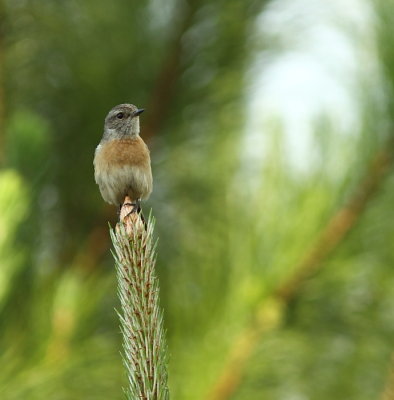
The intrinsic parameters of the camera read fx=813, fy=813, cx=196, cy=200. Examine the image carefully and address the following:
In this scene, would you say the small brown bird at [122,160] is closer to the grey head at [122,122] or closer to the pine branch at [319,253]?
the grey head at [122,122]

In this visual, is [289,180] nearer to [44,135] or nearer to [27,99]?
[44,135]

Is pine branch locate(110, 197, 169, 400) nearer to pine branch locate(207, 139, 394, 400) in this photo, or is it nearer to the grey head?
pine branch locate(207, 139, 394, 400)

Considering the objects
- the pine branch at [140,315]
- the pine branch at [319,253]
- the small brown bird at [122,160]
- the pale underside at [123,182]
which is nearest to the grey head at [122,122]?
the small brown bird at [122,160]

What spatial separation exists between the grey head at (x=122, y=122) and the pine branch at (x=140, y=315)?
151 centimetres

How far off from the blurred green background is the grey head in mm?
188

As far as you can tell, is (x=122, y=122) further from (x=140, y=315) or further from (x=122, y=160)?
(x=140, y=315)

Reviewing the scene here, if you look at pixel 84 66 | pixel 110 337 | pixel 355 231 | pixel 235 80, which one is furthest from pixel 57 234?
pixel 355 231

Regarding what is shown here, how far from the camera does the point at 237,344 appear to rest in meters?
3.14

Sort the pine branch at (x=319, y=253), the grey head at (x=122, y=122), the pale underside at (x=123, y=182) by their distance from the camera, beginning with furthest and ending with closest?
the grey head at (x=122, y=122)
the pale underside at (x=123, y=182)
the pine branch at (x=319, y=253)

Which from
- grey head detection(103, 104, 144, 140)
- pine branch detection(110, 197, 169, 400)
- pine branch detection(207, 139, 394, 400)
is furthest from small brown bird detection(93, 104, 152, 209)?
pine branch detection(110, 197, 169, 400)

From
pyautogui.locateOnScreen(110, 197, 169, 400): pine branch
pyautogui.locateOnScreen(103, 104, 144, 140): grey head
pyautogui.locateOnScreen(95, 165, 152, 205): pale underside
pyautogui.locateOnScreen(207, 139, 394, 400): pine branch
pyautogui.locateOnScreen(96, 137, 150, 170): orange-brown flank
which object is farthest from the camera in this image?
pyautogui.locateOnScreen(103, 104, 144, 140): grey head

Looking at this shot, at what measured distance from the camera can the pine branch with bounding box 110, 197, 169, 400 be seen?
5.84 ft

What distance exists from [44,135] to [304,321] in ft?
4.50

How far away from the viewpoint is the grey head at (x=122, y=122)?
11.7 feet
